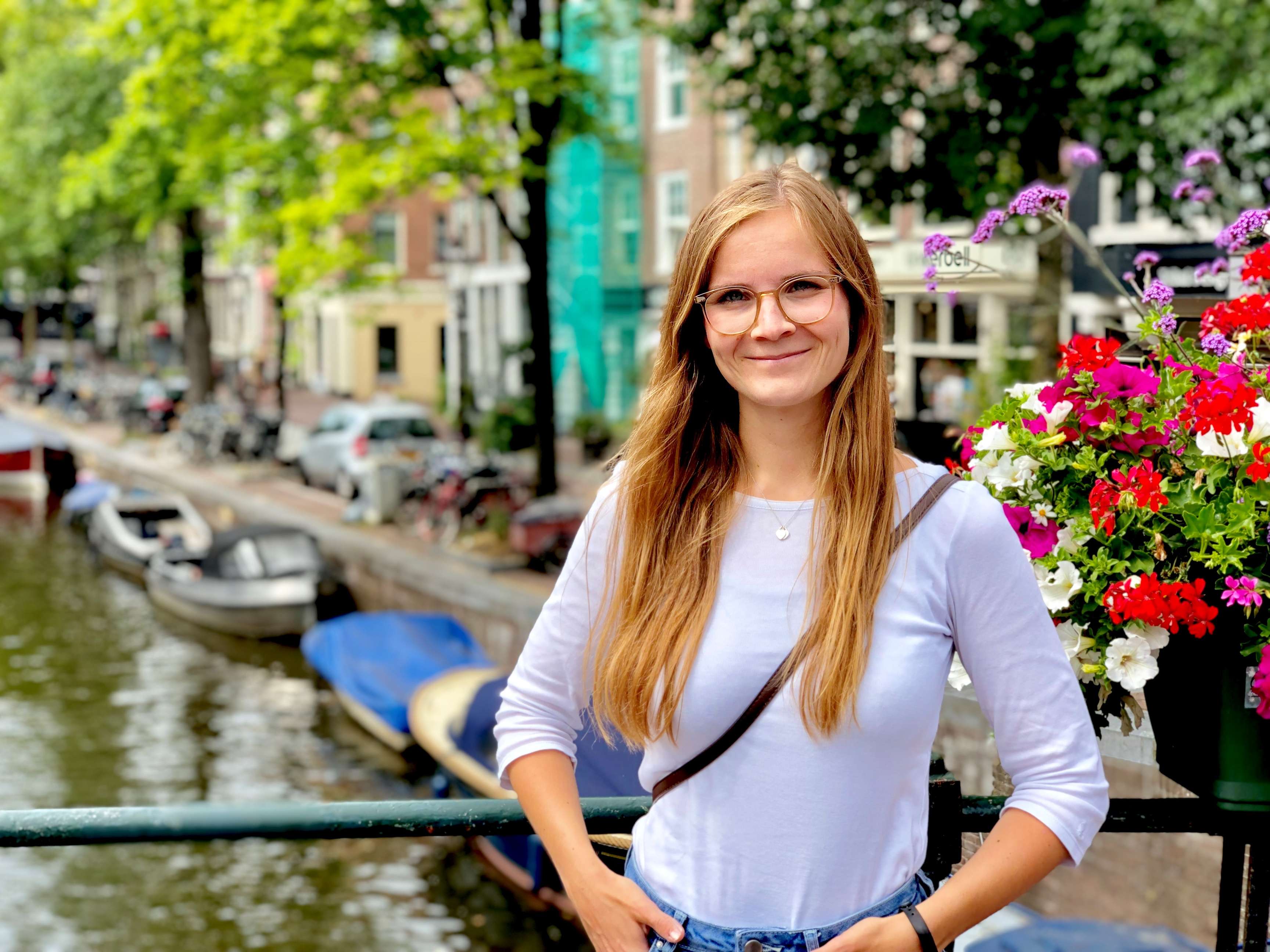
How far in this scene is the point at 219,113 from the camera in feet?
44.7

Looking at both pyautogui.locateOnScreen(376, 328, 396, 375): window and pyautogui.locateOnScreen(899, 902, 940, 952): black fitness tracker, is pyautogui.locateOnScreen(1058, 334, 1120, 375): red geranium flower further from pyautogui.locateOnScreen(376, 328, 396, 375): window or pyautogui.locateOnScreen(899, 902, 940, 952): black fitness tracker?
pyautogui.locateOnScreen(376, 328, 396, 375): window

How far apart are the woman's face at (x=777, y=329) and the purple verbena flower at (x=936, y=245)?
2.13 ft

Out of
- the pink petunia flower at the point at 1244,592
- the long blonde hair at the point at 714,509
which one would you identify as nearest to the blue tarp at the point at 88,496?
the long blonde hair at the point at 714,509

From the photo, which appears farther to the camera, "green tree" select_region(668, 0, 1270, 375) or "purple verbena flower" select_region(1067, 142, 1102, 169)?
"green tree" select_region(668, 0, 1270, 375)

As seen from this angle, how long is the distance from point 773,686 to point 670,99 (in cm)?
2417

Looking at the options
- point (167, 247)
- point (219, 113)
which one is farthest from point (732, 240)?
point (167, 247)

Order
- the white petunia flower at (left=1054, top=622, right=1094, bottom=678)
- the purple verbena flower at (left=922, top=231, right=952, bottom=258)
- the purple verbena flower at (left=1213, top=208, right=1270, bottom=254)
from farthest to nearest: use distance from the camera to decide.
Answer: the purple verbena flower at (left=922, top=231, right=952, bottom=258) < the purple verbena flower at (left=1213, top=208, right=1270, bottom=254) < the white petunia flower at (left=1054, top=622, right=1094, bottom=678)

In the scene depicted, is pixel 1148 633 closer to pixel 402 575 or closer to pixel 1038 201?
pixel 1038 201

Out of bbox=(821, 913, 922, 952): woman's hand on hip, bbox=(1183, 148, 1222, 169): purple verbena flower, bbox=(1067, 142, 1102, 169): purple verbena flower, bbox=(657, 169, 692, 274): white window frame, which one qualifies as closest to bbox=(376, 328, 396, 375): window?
bbox=(657, 169, 692, 274): white window frame

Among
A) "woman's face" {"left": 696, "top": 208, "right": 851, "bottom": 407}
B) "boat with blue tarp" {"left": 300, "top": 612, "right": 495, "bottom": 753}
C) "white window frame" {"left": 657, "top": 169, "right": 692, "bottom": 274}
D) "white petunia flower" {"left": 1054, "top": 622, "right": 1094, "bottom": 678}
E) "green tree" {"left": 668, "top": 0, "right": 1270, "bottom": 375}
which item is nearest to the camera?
"woman's face" {"left": 696, "top": 208, "right": 851, "bottom": 407}

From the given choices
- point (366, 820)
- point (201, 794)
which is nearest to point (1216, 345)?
point (366, 820)

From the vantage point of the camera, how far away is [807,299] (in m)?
1.42

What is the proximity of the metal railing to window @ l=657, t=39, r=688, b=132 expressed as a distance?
75.5ft

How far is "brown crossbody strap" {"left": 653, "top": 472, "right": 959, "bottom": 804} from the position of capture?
53.2 inches
